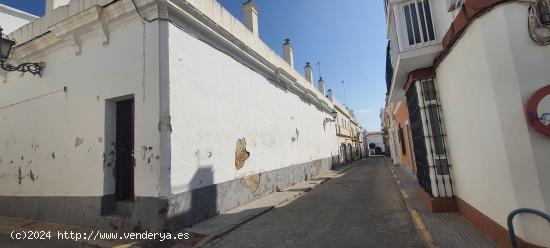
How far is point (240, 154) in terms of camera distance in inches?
328

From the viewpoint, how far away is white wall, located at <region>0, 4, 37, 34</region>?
35.0 ft

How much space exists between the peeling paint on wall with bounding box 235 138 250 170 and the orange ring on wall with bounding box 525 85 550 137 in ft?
21.0

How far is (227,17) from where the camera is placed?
27.6 ft

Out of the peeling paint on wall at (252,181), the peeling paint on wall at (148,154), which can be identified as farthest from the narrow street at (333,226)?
the peeling paint on wall at (148,154)

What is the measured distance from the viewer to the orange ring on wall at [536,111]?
9.80ft

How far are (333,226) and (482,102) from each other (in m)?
3.31

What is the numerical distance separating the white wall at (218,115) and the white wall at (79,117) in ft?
1.66

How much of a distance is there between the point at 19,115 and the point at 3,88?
63.1 inches

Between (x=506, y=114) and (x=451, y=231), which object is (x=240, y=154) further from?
(x=506, y=114)

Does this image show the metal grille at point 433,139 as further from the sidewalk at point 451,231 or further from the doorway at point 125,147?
the doorway at point 125,147

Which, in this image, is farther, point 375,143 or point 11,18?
point 375,143

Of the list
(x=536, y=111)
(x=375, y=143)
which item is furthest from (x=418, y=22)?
(x=375, y=143)

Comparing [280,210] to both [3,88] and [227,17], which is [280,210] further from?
[3,88]

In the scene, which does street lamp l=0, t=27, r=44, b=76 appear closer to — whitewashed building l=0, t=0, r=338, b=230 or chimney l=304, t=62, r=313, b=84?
whitewashed building l=0, t=0, r=338, b=230
